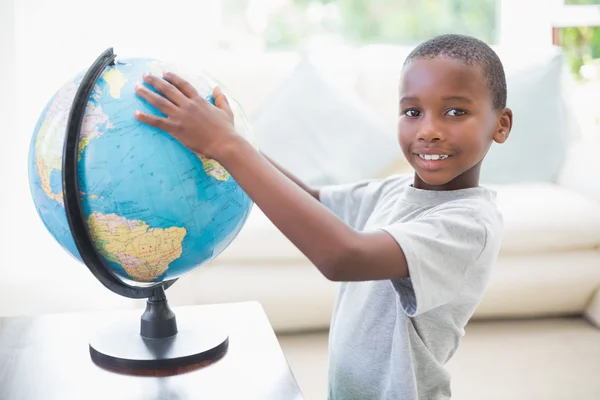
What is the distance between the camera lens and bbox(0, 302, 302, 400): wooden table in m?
1.21

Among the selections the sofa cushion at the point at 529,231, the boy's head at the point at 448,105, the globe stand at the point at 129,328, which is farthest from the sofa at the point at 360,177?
the boy's head at the point at 448,105

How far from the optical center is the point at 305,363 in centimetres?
277

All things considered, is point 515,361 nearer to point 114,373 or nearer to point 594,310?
point 594,310

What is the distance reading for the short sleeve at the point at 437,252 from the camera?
1194 mm

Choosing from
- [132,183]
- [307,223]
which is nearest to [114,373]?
[132,183]

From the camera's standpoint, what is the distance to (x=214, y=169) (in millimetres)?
1219

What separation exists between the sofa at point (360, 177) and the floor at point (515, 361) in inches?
3.0

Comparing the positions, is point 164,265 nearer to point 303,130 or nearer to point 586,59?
point 303,130

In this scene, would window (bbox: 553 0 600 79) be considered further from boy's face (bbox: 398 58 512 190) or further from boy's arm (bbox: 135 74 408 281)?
boy's arm (bbox: 135 74 408 281)

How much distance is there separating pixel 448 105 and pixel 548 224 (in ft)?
6.11

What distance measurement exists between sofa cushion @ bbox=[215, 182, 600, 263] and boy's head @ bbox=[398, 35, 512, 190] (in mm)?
1521

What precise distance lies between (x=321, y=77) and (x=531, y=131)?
3.36 ft

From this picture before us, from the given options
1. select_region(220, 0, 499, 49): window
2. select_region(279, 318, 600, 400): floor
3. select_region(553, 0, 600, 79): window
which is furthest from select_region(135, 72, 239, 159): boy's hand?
select_region(553, 0, 600, 79): window

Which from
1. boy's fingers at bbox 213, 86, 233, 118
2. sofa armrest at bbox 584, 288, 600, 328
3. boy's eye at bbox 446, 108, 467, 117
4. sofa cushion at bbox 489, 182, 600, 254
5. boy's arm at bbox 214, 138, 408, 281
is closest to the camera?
boy's arm at bbox 214, 138, 408, 281
